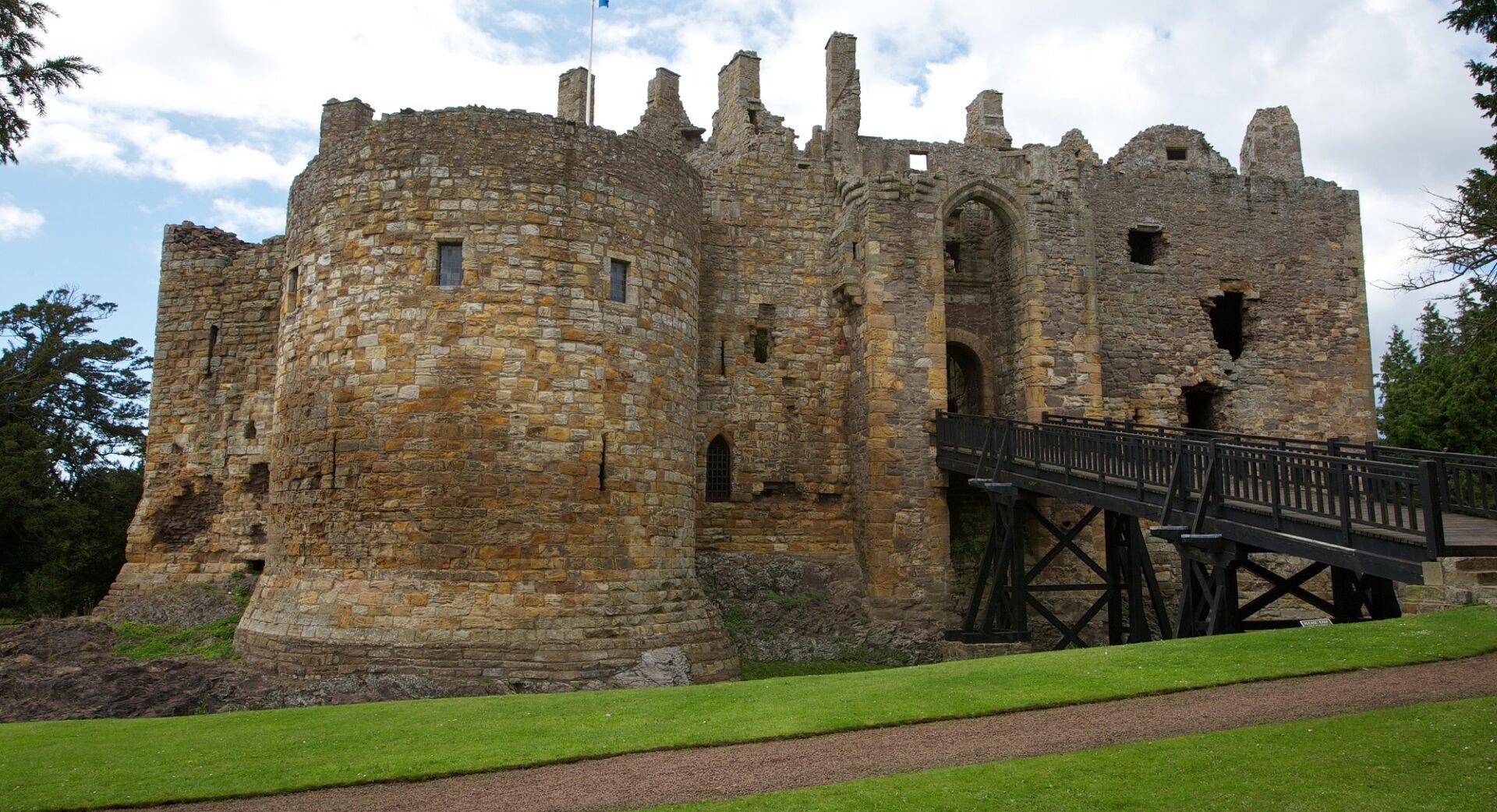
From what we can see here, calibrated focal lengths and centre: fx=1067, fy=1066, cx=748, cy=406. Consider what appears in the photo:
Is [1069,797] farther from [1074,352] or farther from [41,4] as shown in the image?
[1074,352]

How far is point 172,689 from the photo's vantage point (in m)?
13.9

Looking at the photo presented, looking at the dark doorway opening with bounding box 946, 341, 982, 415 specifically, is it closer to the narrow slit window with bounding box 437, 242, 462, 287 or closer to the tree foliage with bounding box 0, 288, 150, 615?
the narrow slit window with bounding box 437, 242, 462, 287

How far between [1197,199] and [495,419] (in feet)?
54.7

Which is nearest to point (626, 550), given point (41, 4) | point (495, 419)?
point (495, 419)

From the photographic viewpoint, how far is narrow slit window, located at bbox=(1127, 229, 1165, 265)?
76.2ft

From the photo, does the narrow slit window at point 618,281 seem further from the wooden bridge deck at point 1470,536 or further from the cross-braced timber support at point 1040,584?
the wooden bridge deck at point 1470,536

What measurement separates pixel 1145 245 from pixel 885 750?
1817cm

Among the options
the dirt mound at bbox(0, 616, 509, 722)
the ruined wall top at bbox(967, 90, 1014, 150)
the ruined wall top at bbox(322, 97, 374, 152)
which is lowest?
the dirt mound at bbox(0, 616, 509, 722)

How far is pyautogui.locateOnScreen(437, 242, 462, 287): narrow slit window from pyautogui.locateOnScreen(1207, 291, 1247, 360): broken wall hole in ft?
54.1

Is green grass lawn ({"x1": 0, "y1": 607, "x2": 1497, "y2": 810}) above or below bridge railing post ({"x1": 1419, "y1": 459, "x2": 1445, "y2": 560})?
below

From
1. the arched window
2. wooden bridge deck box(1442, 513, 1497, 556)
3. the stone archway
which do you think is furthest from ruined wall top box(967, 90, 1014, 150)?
wooden bridge deck box(1442, 513, 1497, 556)

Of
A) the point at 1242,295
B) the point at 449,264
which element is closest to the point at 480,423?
the point at 449,264

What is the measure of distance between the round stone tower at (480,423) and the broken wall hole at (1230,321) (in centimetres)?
1410

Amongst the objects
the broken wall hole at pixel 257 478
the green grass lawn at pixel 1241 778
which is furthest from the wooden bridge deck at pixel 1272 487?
the broken wall hole at pixel 257 478
